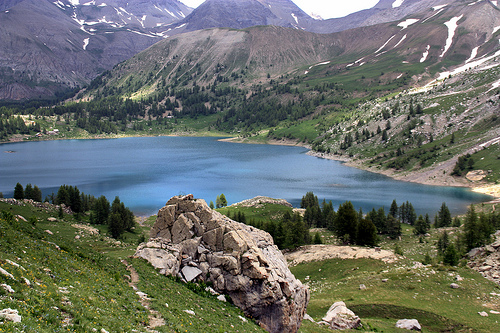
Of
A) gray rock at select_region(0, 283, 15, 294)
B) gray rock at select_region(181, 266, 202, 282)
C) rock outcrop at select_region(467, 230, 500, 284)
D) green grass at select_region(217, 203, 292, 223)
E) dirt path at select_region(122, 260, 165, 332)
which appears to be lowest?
green grass at select_region(217, 203, 292, 223)

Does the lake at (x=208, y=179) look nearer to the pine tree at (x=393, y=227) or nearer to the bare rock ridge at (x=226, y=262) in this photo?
the pine tree at (x=393, y=227)

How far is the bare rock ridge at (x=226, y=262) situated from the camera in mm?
21078

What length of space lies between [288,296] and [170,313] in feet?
29.2

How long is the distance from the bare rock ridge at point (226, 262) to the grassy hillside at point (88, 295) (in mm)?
1136

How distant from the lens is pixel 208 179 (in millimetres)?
114375

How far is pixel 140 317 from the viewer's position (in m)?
13.9

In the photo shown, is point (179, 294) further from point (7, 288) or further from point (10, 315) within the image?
point (10, 315)

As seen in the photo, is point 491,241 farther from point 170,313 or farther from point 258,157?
point 258,157

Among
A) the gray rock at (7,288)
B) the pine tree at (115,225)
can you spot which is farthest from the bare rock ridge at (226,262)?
the pine tree at (115,225)

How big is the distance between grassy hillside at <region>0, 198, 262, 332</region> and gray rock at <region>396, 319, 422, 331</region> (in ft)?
35.0

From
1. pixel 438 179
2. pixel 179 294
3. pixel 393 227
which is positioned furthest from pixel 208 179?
pixel 179 294

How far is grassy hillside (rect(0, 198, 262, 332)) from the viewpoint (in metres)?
10.7

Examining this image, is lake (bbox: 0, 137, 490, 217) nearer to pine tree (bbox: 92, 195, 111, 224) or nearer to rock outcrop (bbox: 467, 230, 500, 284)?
pine tree (bbox: 92, 195, 111, 224)

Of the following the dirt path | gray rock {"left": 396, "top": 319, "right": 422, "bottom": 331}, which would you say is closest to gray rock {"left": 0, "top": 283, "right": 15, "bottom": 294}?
the dirt path
